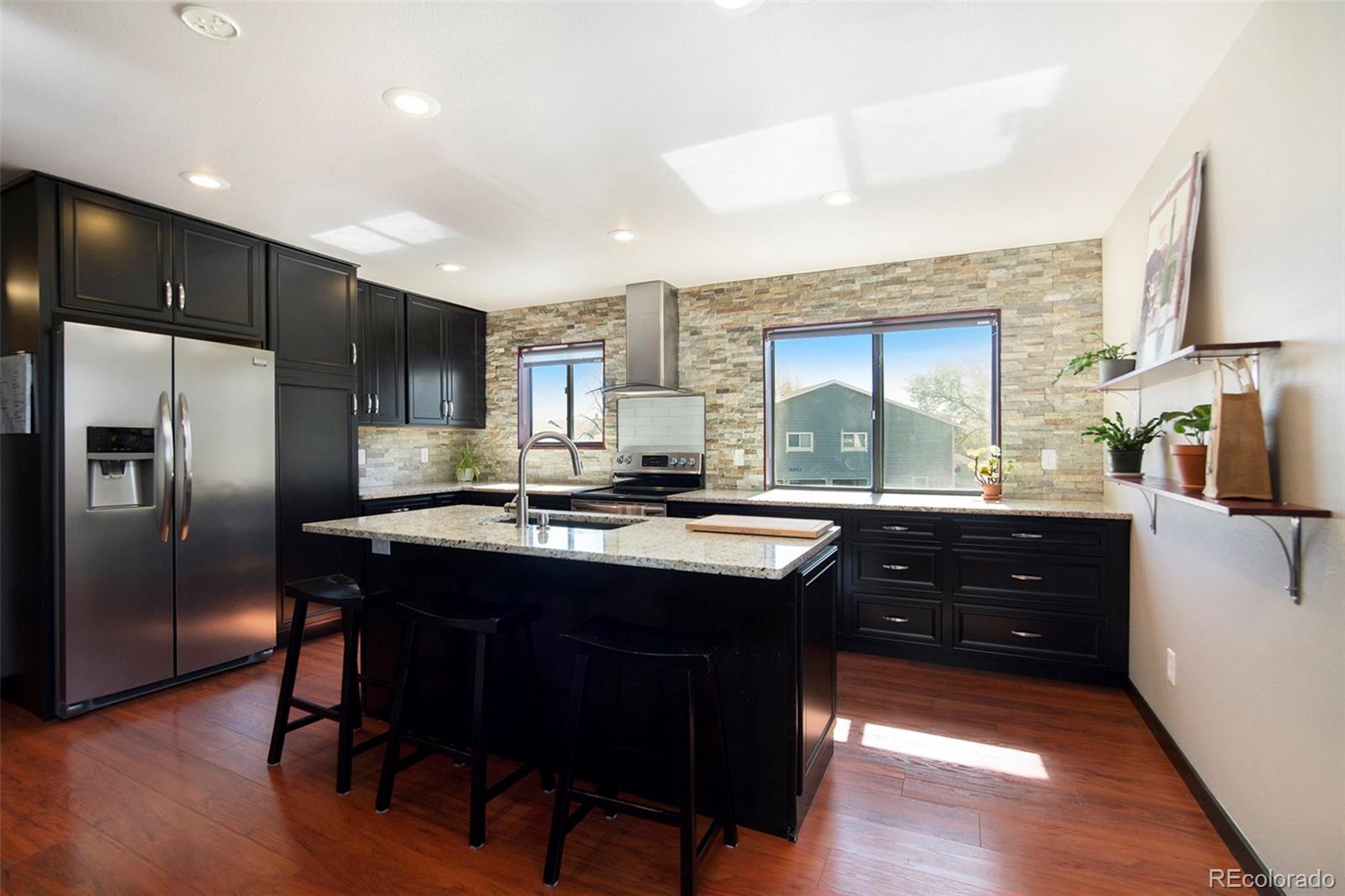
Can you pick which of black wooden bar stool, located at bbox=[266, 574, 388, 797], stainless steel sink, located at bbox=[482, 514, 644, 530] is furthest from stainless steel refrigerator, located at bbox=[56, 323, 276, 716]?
stainless steel sink, located at bbox=[482, 514, 644, 530]

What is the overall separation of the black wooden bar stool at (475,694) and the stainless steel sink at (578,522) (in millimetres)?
492

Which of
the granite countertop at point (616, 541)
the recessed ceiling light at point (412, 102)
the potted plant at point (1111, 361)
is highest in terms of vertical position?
the recessed ceiling light at point (412, 102)

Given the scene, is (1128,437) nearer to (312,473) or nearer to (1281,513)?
(1281,513)

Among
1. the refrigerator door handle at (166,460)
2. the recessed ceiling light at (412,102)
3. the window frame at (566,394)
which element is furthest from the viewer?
the window frame at (566,394)

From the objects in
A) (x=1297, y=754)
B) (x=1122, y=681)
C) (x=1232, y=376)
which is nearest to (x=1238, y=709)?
(x=1297, y=754)

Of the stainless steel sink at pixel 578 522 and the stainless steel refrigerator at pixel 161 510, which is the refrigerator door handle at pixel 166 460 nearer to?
the stainless steel refrigerator at pixel 161 510

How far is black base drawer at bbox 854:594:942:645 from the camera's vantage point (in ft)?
11.5

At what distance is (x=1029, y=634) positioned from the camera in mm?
3279

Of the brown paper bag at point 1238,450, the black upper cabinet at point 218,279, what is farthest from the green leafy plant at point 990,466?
the black upper cabinet at point 218,279

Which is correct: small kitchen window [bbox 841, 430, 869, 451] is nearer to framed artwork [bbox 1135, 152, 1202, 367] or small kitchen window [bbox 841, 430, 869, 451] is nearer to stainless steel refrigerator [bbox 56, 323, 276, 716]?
framed artwork [bbox 1135, 152, 1202, 367]

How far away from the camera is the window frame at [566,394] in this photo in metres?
5.25

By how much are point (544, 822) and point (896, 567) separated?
235cm

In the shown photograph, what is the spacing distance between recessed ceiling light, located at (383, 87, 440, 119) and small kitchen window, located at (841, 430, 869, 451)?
3.18 metres

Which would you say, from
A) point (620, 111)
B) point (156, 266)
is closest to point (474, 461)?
point (156, 266)
